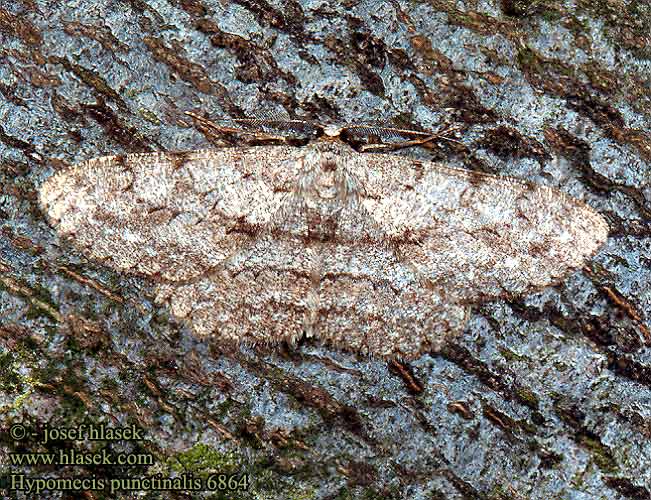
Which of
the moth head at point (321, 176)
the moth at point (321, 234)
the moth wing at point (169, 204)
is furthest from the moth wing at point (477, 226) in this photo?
the moth wing at point (169, 204)

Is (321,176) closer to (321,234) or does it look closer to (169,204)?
(321,234)

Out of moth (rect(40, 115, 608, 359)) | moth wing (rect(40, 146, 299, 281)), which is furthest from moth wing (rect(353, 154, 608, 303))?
moth wing (rect(40, 146, 299, 281))

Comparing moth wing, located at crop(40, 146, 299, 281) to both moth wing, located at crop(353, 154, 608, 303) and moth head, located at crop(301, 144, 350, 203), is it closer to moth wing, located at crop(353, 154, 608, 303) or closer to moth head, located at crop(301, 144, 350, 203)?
moth head, located at crop(301, 144, 350, 203)

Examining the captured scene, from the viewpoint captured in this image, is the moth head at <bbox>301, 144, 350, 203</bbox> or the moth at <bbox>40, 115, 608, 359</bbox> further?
the moth head at <bbox>301, 144, 350, 203</bbox>

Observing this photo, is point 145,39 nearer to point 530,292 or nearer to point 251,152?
point 251,152

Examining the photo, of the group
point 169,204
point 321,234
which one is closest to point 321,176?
point 321,234

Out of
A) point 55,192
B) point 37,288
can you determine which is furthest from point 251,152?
point 37,288

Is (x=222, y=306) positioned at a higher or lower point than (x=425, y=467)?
higher
